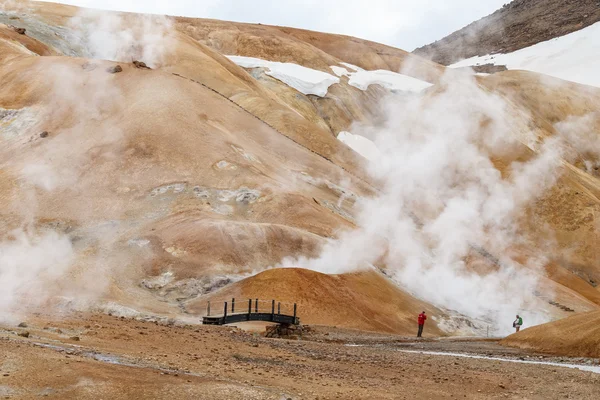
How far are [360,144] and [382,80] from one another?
21.6 m

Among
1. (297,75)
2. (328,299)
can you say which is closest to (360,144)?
(297,75)

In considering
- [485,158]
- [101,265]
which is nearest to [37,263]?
[101,265]

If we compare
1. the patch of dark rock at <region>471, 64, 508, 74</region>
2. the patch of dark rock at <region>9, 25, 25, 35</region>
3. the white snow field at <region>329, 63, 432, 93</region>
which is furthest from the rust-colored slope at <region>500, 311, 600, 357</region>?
the patch of dark rock at <region>471, 64, 508, 74</region>

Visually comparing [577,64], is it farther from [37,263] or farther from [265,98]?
[37,263]

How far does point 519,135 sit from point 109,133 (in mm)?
53500

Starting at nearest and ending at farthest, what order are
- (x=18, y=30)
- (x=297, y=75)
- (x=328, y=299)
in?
(x=328, y=299)
(x=18, y=30)
(x=297, y=75)

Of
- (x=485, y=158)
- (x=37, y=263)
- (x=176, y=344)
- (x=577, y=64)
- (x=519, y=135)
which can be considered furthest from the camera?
(x=577, y=64)

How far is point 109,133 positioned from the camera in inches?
2282

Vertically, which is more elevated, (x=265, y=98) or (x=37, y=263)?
(x=265, y=98)

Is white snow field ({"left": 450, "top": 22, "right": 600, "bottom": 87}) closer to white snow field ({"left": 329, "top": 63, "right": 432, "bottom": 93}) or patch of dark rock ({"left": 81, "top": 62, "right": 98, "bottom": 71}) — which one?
white snow field ({"left": 329, "top": 63, "right": 432, "bottom": 93})

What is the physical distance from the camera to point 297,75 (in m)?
105

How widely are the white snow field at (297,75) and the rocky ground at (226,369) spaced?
75.6m

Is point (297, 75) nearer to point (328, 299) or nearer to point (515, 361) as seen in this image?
point (328, 299)

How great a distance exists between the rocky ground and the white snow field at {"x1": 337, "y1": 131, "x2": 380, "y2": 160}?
211 feet
